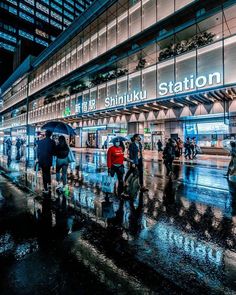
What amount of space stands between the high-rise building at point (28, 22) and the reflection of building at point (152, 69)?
5236 cm

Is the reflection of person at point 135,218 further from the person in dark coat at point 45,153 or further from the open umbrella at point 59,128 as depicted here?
the open umbrella at point 59,128

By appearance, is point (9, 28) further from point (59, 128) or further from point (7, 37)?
point (59, 128)

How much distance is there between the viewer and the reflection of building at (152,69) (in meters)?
16.1

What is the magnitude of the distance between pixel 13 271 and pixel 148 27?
22530 mm

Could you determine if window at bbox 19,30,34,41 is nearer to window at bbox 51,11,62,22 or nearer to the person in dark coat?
window at bbox 51,11,62,22

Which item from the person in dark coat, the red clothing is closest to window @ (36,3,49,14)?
the person in dark coat

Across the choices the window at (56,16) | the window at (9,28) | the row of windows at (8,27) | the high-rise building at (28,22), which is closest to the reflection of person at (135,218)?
the high-rise building at (28,22)

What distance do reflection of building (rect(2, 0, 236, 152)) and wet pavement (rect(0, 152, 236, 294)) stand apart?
1263cm

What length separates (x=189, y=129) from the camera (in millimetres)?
24281

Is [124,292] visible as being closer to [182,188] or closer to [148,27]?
[182,188]

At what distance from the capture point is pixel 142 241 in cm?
354

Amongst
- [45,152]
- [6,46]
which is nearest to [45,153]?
[45,152]

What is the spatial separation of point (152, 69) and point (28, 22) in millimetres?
90360

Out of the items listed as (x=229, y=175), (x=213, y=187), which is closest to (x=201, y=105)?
(x=229, y=175)
